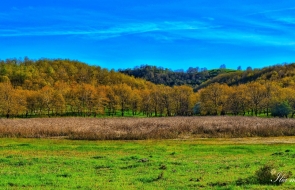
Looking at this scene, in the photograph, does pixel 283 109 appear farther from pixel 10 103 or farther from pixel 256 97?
pixel 10 103

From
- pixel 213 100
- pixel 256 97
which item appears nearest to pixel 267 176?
pixel 213 100

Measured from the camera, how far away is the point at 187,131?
41.3m

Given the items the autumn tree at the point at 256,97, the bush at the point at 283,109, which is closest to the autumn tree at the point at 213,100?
the autumn tree at the point at 256,97

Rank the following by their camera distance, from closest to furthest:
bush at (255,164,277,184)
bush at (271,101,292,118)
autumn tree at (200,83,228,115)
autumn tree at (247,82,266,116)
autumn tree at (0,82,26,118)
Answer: bush at (255,164,277,184) → bush at (271,101,292,118) → autumn tree at (0,82,26,118) → autumn tree at (200,83,228,115) → autumn tree at (247,82,266,116)

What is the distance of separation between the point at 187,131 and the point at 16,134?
21.5 metres

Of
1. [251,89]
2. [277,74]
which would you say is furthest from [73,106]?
[277,74]

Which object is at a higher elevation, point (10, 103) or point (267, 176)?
point (10, 103)

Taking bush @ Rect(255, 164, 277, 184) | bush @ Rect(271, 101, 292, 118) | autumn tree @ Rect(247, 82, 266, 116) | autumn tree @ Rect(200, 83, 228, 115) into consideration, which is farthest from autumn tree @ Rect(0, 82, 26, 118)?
bush @ Rect(255, 164, 277, 184)

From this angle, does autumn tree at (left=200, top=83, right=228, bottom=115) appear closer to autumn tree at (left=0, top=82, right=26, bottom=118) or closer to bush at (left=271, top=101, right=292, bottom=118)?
bush at (left=271, top=101, right=292, bottom=118)

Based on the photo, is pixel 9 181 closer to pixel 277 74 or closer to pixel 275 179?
pixel 275 179

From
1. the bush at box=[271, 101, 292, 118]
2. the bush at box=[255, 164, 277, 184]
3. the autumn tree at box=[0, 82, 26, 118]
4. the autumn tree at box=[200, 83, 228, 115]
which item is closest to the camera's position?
the bush at box=[255, 164, 277, 184]

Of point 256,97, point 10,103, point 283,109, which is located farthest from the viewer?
point 256,97

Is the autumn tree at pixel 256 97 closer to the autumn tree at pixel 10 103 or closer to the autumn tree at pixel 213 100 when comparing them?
the autumn tree at pixel 213 100

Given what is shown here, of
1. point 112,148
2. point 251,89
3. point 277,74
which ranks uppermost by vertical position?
point 277,74
